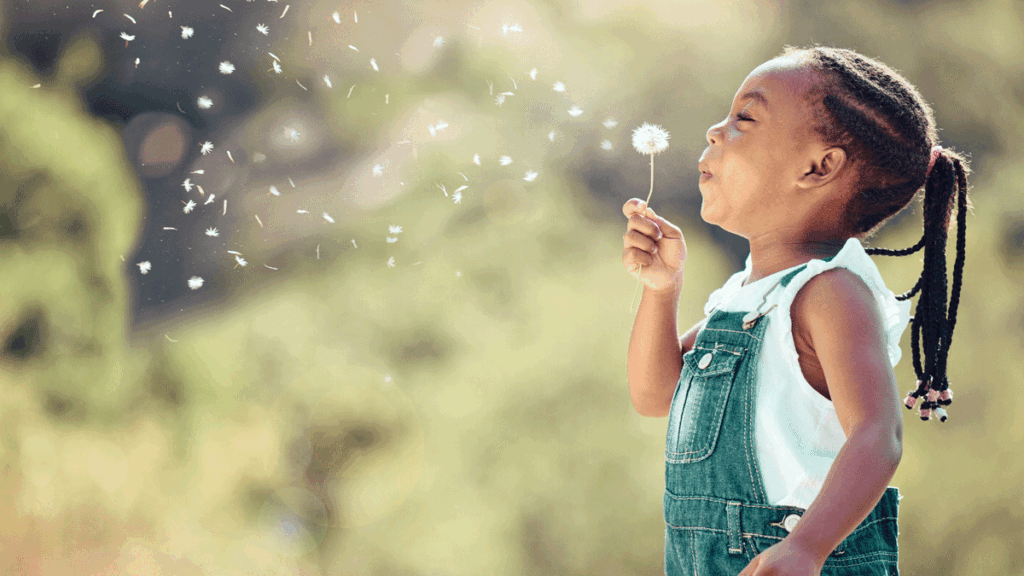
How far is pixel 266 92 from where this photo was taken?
58.3 inches

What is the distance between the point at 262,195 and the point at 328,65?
0.90 feet

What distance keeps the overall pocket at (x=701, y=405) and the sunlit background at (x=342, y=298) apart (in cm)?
77

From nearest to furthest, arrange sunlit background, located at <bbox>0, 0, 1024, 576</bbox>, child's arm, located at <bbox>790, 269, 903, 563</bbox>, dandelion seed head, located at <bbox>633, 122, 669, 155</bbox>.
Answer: child's arm, located at <bbox>790, 269, 903, 563</bbox> → dandelion seed head, located at <bbox>633, 122, 669, 155</bbox> → sunlit background, located at <bbox>0, 0, 1024, 576</bbox>

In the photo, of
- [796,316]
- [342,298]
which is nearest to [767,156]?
[796,316]

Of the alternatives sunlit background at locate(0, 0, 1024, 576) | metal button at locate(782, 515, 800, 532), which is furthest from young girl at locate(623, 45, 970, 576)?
sunlit background at locate(0, 0, 1024, 576)

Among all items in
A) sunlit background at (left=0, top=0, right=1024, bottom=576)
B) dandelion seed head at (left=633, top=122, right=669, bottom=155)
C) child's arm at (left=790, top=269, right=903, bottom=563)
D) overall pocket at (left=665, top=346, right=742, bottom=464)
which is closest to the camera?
child's arm at (left=790, top=269, right=903, bottom=563)

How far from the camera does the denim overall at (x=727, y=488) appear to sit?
0.62 m

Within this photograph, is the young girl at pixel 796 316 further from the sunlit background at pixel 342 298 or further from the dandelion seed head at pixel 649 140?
the sunlit background at pixel 342 298

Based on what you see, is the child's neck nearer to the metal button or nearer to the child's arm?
the child's arm

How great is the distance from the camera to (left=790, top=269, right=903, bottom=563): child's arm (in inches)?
20.4

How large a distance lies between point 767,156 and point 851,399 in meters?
0.24

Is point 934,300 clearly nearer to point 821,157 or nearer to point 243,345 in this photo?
point 821,157

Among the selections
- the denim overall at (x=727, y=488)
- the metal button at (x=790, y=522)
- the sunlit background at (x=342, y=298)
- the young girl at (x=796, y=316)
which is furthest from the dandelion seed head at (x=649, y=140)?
the sunlit background at (x=342, y=298)

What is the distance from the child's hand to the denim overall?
3.1 inches
